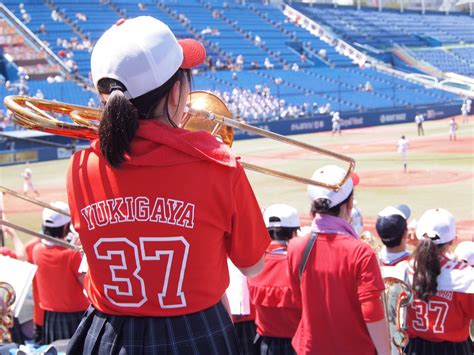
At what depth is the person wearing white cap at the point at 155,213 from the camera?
→ 6.41ft

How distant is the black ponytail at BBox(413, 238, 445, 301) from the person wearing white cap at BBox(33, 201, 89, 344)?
6.92 ft

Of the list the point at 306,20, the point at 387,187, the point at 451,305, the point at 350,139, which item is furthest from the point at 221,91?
the point at 451,305

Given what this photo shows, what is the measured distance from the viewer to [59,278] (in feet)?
15.7

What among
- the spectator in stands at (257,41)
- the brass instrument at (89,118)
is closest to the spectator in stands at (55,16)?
the spectator in stands at (257,41)

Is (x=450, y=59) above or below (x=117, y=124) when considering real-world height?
below

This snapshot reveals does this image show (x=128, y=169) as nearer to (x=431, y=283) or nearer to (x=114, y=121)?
(x=114, y=121)

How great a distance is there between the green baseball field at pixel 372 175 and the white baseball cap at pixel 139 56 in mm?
10115

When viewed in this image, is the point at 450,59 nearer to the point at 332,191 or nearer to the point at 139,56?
the point at 332,191

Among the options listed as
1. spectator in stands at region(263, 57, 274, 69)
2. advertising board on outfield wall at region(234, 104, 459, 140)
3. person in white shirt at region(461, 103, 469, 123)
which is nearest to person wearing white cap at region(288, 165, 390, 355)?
advertising board on outfield wall at region(234, 104, 459, 140)

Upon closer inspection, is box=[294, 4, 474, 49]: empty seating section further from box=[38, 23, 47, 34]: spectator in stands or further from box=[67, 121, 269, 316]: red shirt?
box=[67, 121, 269, 316]: red shirt

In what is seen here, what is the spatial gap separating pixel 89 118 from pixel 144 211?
64 cm

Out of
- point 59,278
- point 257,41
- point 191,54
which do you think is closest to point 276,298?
point 59,278

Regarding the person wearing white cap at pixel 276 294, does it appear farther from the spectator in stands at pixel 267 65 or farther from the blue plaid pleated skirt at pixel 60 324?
the spectator in stands at pixel 267 65

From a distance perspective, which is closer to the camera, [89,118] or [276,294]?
[89,118]
